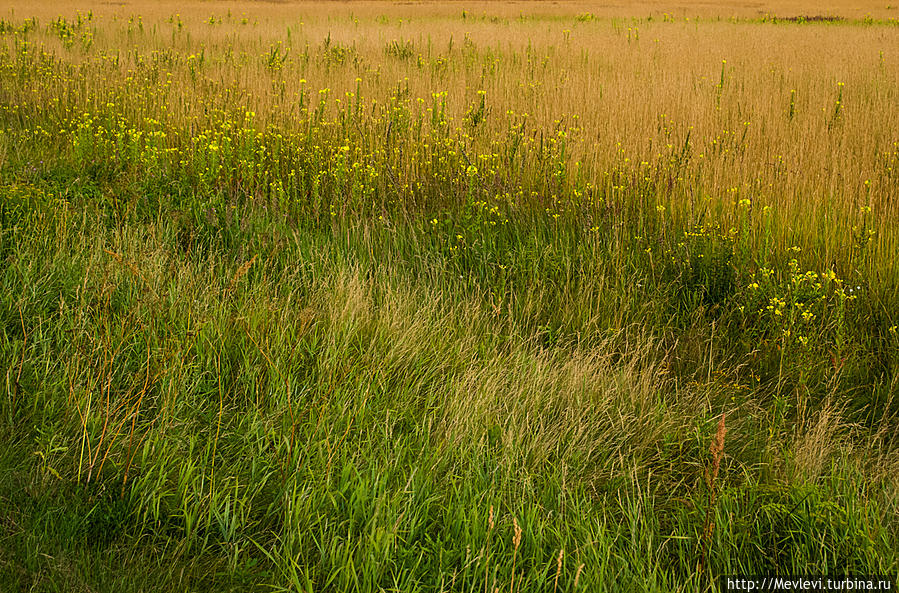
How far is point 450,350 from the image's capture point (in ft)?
9.78

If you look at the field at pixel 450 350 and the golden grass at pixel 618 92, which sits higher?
the golden grass at pixel 618 92

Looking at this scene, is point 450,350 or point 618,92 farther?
point 618,92

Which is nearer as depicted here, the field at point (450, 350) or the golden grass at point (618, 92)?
the field at point (450, 350)

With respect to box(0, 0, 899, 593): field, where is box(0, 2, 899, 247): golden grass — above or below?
above

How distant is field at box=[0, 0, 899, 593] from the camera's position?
6.41ft

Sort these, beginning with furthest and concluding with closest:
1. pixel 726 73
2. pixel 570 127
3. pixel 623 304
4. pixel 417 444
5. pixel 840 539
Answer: pixel 726 73
pixel 570 127
pixel 623 304
pixel 417 444
pixel 840 539

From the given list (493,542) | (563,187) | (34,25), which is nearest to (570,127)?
(563,187)

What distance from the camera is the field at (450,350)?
1953mm

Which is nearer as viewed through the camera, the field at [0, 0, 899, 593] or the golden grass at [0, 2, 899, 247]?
the field at [0, 0, 899, 593]

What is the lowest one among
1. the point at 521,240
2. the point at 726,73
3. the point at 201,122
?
the point at 521,240

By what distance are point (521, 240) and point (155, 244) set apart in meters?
1.98

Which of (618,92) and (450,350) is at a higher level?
(618,92)

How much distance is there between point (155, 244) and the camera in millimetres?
3699

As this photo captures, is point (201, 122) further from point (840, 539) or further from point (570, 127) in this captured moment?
point (840, 539)
